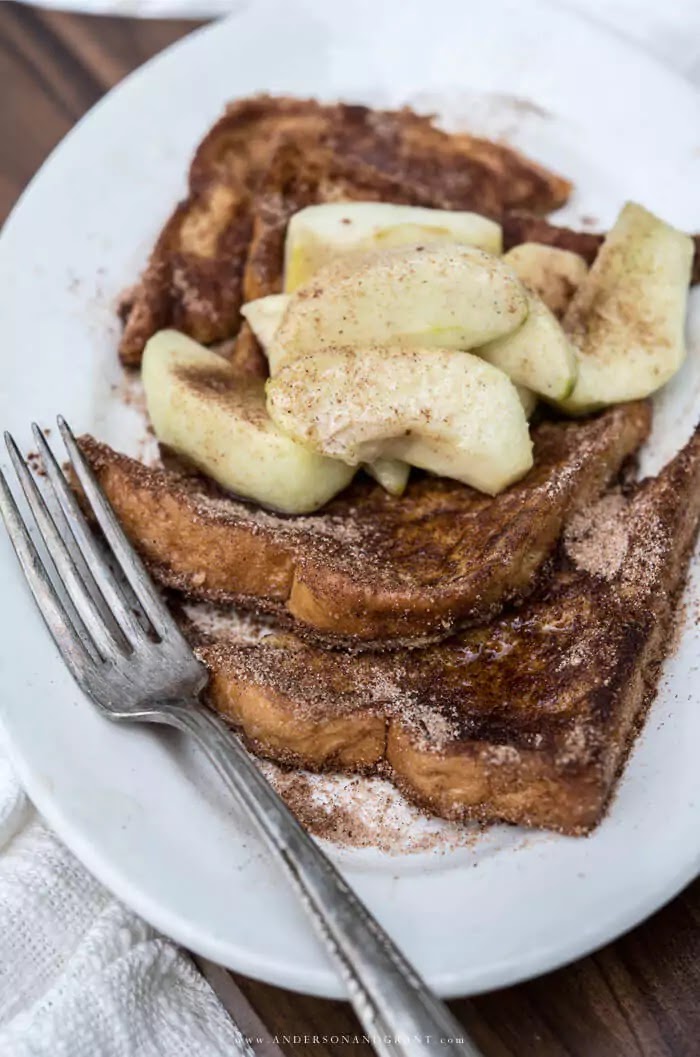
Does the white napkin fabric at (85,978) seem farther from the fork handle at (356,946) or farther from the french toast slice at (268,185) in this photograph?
the french toast slice at (268,185)

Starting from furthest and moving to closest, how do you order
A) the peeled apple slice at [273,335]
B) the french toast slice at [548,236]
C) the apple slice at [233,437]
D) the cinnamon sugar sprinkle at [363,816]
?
1. the french toast slice at [548,236]
2. the peeled apple slice at [273,335]
3. the apple slice at [233,437]
4. the cinnamon sugar sprinkle at [363,816]

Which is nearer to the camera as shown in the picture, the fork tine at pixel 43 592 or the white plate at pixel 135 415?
the white plate at pixel 135 415

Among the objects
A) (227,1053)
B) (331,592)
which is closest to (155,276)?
(331,592)

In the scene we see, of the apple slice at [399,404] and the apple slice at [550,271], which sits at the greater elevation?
the apple slice at [550,271]

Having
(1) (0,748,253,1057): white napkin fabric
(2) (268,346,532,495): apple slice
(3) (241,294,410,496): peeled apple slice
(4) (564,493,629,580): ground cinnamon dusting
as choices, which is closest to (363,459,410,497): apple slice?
(3) (241,294,410,496): peeled apple slice

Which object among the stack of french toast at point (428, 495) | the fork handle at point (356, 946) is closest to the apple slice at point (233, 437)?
the stack of french toast at point (428, 495)

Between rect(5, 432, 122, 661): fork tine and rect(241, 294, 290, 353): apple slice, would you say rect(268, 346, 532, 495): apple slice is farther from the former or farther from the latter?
Result: rect(5, 432, 122, 661): fork tine

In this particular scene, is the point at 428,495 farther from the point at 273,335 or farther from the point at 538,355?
the point at 273,335

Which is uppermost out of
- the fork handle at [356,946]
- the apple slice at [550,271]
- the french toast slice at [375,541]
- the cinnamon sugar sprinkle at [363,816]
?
the apple slice at [550,271]
